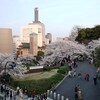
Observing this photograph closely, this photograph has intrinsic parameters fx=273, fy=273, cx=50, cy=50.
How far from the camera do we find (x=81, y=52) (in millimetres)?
50844

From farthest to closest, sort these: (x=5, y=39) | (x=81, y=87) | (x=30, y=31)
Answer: (x=30, y=31) < (x=5, y=39) < (x=81, y=87)

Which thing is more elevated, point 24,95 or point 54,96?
point 54,96

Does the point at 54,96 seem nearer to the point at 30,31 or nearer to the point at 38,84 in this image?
the point at 38,84

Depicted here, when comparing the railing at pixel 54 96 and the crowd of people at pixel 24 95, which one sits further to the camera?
the crowd of people at pixel 24 95

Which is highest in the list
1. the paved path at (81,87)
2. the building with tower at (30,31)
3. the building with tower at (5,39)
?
the building with tower at (30,31)

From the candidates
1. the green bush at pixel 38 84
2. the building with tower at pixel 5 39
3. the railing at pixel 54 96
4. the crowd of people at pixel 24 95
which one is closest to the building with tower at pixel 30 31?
the building with tower at pixel 5 39

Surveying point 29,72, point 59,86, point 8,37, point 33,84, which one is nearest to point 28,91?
point 33,84

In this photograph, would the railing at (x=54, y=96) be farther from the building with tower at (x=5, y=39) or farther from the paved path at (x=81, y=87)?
the building with tower at (x=5, y=39)

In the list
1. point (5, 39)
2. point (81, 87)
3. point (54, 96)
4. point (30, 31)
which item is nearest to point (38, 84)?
point (81, 87)

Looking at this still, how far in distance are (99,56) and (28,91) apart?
24.8ft

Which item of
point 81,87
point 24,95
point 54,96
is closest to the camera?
point 54,96

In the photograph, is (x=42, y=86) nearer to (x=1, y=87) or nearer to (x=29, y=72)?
(x=1, y=87)

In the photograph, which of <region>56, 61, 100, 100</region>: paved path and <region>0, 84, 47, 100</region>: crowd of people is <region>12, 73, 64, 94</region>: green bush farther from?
<region>56, 61, 100, 100</region>: paved path

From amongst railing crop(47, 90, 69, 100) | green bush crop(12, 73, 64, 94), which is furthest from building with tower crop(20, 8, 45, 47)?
railing crop(47, 90, 69, 100)
